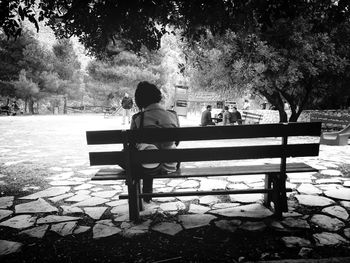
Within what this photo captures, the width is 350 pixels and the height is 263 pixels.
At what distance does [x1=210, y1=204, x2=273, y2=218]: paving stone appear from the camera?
11.6 ft

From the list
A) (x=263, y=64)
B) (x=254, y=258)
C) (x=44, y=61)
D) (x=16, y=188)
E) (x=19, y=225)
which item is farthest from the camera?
(x=44, y=61)

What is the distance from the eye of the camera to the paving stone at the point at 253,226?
3145mm

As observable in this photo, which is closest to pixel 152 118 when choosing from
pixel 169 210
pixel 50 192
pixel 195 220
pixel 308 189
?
pixel 169 210

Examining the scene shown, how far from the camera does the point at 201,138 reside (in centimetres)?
306

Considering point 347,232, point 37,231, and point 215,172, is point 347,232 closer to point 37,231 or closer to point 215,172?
point 215,172

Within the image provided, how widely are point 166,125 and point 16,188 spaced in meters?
3.01

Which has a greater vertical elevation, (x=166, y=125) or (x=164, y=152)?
(x=166, y=125)

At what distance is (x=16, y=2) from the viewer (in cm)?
350

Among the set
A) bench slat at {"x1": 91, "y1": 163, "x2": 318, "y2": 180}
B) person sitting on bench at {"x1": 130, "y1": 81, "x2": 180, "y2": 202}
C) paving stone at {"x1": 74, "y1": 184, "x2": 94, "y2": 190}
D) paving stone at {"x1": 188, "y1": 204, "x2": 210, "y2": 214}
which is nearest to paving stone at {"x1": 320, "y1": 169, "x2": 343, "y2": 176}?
bench slat at {"x1": 91, "y1": 163, "x2": 318, "y2": 180}

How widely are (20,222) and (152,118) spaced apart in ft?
6.61

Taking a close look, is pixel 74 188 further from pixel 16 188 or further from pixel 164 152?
pixel 164 152

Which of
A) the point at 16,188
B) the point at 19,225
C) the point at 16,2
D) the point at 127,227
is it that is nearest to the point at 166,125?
the point at 127,227

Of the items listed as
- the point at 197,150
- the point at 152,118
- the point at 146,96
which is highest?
the point at 146,96

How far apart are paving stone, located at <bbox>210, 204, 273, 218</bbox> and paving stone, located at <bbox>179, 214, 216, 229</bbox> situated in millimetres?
177
